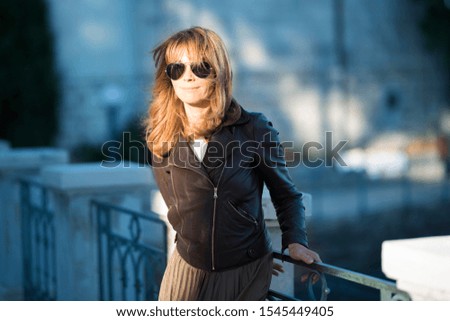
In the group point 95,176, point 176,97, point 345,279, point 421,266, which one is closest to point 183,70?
point 176,97

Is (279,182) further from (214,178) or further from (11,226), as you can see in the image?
(11,226)

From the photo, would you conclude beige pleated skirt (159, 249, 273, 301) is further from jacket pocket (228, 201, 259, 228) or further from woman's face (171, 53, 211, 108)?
woman's face (171, 53, 211, 108)

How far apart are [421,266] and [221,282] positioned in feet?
2.66

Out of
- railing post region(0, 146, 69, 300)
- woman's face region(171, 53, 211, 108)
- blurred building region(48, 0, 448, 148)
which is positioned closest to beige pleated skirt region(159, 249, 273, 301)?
woman's face region(171, 53, 211, 108)

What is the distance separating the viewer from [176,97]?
9.48 ft

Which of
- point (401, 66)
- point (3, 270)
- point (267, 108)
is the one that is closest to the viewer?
point (3, 270)

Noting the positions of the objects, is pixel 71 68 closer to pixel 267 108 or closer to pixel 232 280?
pixel 267 108

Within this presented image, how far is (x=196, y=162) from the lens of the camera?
273 centimetres

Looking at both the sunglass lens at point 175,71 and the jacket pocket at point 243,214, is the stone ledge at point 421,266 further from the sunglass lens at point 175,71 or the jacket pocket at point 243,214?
the sunglass lens at point 175,71

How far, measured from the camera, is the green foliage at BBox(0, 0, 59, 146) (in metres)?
15.9

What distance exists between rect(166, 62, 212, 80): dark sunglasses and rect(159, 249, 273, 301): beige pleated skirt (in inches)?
24.9

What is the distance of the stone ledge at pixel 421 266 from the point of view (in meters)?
2.08

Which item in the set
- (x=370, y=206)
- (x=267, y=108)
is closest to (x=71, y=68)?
(x=267, y=108)

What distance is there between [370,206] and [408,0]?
939 cm
